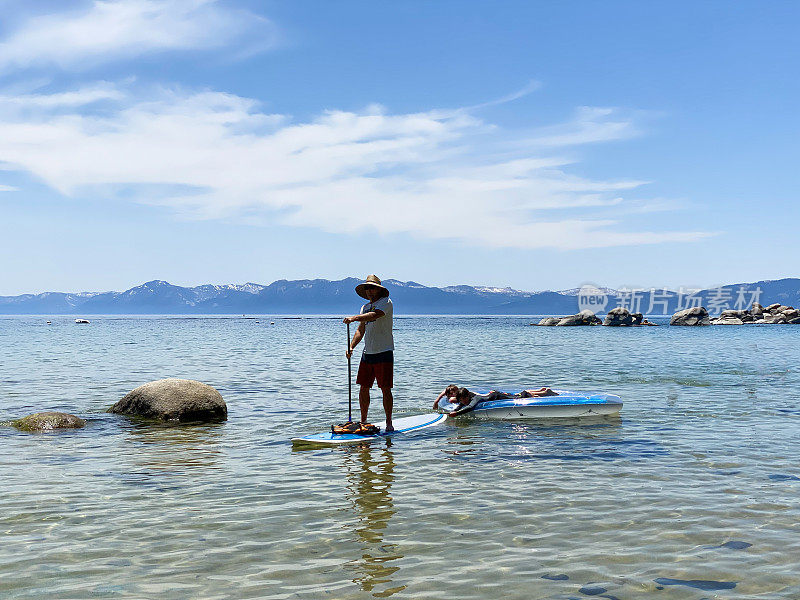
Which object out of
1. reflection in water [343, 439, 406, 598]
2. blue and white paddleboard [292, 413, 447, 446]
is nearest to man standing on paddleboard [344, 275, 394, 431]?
blue and white paddleboard [292, 413, 447, 446]

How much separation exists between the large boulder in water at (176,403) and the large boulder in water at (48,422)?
1812 millimetres

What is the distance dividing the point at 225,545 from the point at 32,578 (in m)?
1.85

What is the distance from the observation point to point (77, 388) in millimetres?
24328

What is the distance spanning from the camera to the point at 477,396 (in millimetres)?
16922

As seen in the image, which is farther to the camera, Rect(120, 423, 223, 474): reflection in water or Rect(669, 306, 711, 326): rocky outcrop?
Rect(669, 306, 711, 326): rocky outcrop

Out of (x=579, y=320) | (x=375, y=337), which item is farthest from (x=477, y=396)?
(x=579, y=320)

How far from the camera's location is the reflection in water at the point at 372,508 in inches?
246

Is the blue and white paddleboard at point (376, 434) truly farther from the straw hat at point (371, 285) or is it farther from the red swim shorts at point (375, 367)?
the straw hat at point (371, 285)

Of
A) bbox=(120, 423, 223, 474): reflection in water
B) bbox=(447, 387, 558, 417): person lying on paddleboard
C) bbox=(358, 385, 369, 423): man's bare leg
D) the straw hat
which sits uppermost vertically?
the straw hat

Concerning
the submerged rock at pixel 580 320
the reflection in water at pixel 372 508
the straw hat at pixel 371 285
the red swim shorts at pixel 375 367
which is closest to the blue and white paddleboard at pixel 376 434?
the reflection in water at pixel 372 508

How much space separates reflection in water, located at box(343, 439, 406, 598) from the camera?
625cm

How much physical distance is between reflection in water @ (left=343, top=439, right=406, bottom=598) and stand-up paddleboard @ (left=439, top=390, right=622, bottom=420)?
161 inches

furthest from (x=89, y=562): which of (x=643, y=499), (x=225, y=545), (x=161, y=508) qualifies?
(x=643, y=499)

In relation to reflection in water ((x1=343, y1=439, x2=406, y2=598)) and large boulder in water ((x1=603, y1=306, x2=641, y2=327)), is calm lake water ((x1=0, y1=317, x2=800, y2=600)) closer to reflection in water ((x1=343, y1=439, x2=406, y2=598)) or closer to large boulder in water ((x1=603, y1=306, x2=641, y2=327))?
reflection in water ((x1=343, y1=439, x2=406, y2=598))
